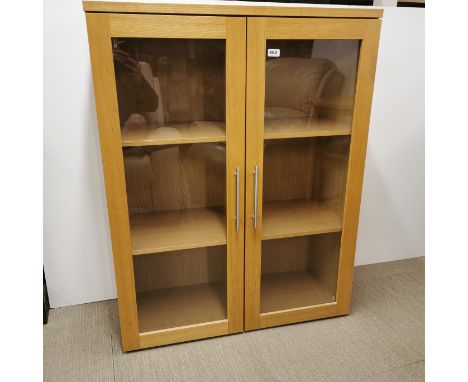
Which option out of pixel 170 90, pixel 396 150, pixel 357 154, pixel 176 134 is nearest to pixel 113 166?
pixel 176 134

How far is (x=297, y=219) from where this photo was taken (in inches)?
73.7

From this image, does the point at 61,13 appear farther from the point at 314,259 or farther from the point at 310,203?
the point at 314,259

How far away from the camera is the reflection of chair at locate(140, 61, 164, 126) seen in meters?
1.51

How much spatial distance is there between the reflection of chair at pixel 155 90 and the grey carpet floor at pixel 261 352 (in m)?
1.05

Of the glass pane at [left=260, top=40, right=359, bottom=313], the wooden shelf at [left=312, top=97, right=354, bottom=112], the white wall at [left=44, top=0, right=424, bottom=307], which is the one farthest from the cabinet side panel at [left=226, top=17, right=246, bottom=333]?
the white wall at [left=44, top=0, right=424, bottom=307]

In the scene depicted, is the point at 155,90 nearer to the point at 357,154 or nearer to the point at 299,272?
the point at 357,154

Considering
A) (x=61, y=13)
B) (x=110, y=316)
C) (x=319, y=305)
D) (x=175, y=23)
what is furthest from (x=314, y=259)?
(x=61, y=13)

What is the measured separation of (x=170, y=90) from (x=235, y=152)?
39 centimetres

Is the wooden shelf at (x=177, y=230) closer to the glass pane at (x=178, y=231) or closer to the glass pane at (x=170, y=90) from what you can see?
the glass pane at (x=178, y=231)

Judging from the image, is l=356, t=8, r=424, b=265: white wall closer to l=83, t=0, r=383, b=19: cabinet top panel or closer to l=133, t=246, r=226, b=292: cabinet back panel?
l=83, t=0, r=383, b=19: cabinet top panel

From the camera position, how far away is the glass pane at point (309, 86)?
1.54 metres

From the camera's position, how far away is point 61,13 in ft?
5.30

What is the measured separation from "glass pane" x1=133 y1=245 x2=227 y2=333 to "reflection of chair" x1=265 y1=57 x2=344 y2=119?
0.69 meters

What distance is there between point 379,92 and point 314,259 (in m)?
1.01
